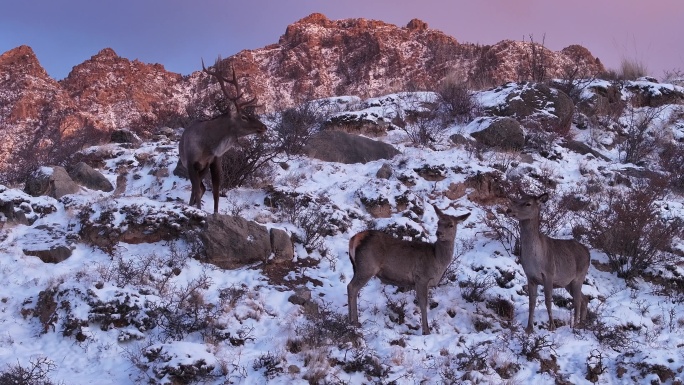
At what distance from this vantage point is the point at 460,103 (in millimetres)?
19828

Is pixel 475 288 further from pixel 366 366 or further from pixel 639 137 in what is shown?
pixel 639 137

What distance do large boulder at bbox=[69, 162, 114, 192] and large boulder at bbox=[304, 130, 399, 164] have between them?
505 centimetres

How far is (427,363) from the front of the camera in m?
6.68

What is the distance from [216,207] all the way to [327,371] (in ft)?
15.5

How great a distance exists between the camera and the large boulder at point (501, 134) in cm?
1667

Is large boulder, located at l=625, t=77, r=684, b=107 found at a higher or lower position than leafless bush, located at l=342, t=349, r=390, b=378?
higher

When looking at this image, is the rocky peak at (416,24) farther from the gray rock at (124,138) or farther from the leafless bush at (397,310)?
the leafless bush at (397,310)

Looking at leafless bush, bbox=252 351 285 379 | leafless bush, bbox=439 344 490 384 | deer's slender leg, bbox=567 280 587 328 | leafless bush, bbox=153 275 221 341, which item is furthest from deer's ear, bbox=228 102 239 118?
deer's slender leg, bbox=567 280 587 328

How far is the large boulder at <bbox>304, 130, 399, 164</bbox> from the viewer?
15352 mm

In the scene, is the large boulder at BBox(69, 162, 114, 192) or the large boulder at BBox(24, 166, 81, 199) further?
the large boulder at BBox(69, 162, 114, 192)

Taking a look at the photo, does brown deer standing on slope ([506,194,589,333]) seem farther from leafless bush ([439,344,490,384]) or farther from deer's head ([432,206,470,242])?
leafless bush ([439,344,490,384])

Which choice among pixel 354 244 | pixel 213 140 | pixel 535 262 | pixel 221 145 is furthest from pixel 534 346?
pixel 213 140

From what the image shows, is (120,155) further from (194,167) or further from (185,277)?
(185,277)

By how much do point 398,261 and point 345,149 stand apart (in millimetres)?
7945
